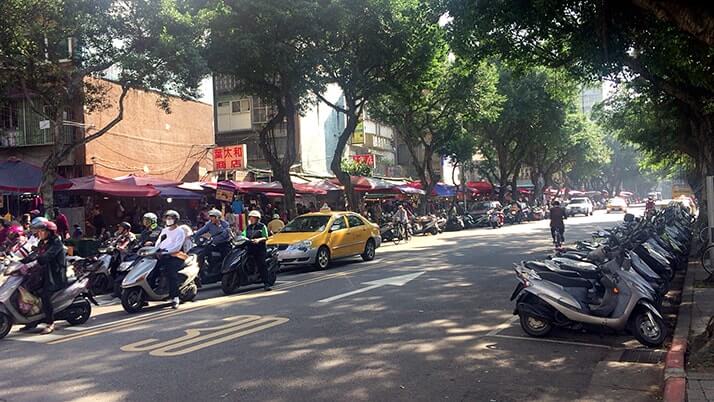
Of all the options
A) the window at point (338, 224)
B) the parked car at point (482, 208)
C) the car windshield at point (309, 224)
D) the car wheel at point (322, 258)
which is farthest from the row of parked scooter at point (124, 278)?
the parked car at point (482, 208)

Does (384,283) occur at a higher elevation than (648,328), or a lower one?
lower

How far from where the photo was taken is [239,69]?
755 inches

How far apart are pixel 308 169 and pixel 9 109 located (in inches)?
644

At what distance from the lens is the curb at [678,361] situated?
4.71 metres

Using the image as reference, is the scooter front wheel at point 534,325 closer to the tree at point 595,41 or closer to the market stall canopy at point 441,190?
the tree at point 595,41

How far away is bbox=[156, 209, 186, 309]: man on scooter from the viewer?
363 inches

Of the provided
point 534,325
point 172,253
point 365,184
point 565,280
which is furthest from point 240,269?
point 365,184

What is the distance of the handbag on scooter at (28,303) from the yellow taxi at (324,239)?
20.9 ft

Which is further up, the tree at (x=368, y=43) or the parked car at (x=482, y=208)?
the tree at (x=368, y=43)

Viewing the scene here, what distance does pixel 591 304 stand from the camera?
6.74 metres

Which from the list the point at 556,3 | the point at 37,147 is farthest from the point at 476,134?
the point at 556,3

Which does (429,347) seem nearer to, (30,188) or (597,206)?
(30,188)

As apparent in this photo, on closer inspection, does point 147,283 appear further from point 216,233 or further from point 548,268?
point 548,268

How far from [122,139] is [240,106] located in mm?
11587
